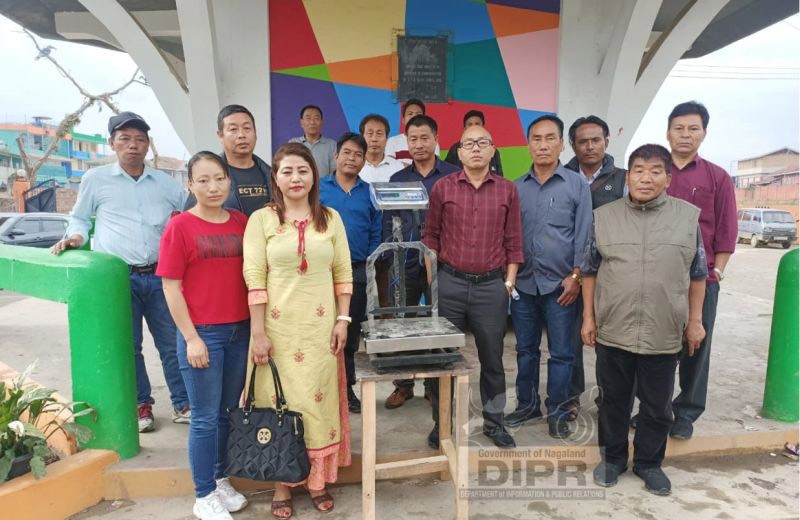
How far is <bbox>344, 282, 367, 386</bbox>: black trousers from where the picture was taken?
287cm

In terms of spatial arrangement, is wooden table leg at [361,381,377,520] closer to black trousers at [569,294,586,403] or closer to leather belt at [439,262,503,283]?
leather belt at [439,262,503,283]

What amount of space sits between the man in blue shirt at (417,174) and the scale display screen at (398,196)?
1.60 ft

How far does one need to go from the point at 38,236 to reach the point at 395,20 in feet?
31.4

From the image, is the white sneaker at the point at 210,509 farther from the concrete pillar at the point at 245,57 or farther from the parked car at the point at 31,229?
the parked car at the point at 31,229

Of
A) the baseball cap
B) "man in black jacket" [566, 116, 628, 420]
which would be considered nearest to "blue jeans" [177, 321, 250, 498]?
the baseball cap

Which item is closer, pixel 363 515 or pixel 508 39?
pixel 363 515

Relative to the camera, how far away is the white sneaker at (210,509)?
2.19 m

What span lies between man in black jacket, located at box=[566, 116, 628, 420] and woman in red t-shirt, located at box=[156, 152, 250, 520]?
187 cm

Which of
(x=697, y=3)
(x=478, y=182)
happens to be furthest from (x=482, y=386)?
(x=697, y=3)

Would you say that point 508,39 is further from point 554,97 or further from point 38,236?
point 38,236

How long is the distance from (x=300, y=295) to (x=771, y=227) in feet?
71.6

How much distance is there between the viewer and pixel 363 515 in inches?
85.7

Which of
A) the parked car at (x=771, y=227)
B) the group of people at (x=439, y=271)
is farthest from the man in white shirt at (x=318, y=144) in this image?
the parked car at (x=771, y=227)

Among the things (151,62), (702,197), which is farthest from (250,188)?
(151,62)
